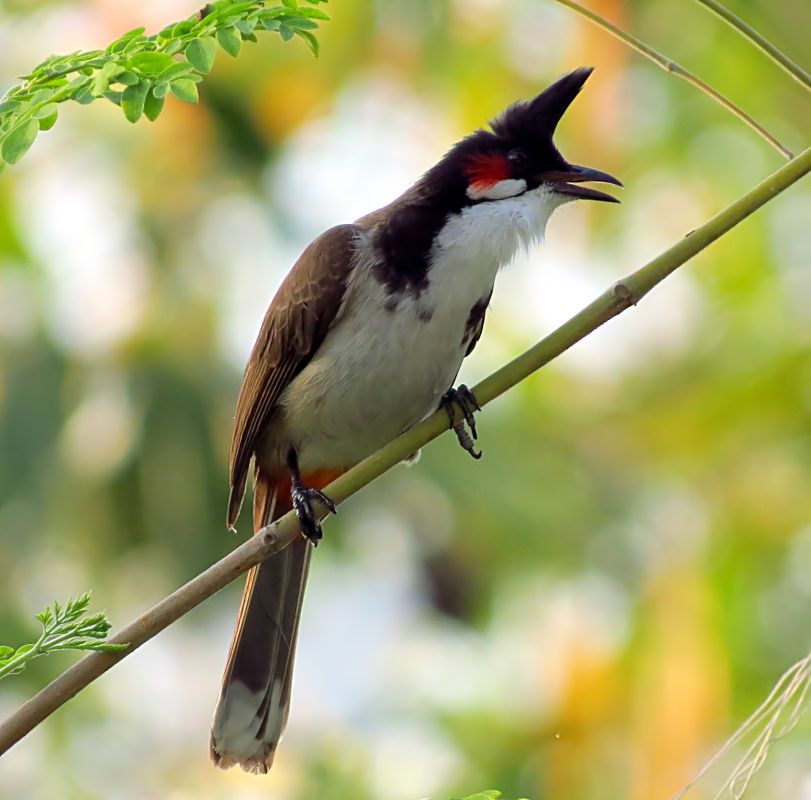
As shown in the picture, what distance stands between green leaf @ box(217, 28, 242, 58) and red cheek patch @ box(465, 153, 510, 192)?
133 cm

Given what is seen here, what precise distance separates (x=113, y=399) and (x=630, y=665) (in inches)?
114

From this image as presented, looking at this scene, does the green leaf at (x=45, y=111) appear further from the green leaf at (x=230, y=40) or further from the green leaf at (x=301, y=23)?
the green leaf at (x=301, y=23)

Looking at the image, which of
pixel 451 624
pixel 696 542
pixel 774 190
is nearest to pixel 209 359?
pixel 451 624

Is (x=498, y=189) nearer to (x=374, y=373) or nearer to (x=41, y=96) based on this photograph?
(x=374, y=373)

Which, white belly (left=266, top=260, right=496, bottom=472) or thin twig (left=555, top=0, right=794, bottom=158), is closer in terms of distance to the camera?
thin twig (left=555, top=0, right=794, bottom=158)

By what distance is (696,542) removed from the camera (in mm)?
7918

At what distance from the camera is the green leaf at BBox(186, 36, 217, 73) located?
1.84 meters

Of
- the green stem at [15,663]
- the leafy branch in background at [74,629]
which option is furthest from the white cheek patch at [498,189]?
the green stem at [15,663]

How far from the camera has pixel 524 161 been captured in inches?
124

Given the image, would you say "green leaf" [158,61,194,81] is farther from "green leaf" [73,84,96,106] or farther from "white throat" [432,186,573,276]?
"white throat" [432,186,573,276]

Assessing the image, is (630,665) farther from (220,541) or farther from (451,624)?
(220,541)

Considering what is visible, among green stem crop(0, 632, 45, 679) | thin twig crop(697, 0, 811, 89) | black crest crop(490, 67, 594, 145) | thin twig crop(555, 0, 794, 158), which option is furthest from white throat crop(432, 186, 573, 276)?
green stem crop(0, 632, 45, 679)

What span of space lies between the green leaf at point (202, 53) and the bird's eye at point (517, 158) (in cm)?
136

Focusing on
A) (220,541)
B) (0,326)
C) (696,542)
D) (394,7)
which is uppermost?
(394,7)
